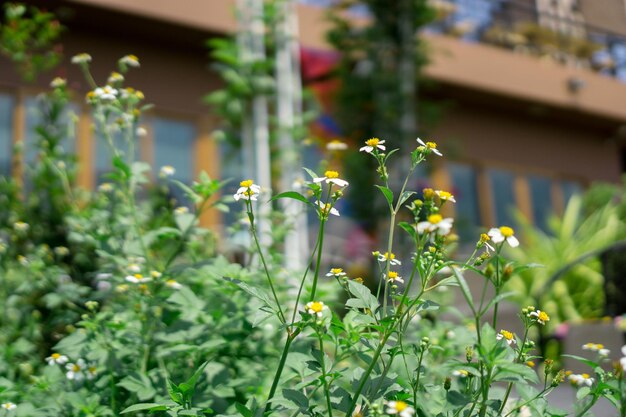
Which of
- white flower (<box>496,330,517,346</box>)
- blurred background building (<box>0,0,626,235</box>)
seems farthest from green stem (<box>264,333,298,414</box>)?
blurred background building (<box>0,0,626,235</box>)

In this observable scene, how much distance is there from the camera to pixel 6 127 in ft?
24.6

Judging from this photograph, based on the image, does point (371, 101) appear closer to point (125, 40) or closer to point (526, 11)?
point (125, 40)

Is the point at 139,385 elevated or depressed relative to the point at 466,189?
depressed

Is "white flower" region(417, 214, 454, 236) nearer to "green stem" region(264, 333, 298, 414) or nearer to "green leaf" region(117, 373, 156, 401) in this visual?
"green stem" region(264, 333, 298, 414)

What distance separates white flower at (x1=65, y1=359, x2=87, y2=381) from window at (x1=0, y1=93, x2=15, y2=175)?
6329 millimetres

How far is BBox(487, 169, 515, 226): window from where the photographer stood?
1091 centimetres

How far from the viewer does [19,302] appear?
106 inches

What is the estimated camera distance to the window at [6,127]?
7.46 meters

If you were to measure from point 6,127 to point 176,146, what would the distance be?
6.42 ft

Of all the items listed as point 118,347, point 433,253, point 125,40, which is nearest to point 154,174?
point 125,40

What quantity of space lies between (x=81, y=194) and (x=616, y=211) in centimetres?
667

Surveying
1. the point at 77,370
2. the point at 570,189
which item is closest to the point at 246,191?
the point at 77,370

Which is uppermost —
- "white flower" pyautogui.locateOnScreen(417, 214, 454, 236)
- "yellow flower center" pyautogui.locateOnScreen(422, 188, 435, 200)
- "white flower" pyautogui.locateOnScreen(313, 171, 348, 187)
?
"white flower" pyautogui.locateOnScreen(313, 171, 348, 187)

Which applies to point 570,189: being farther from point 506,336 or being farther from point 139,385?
point 139,385
